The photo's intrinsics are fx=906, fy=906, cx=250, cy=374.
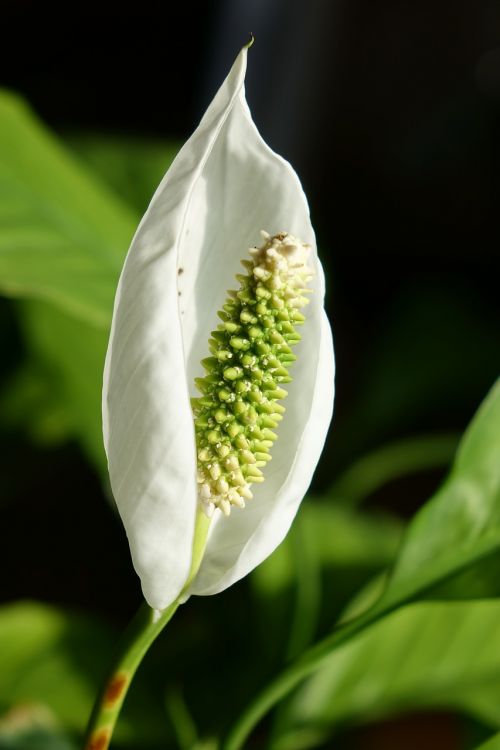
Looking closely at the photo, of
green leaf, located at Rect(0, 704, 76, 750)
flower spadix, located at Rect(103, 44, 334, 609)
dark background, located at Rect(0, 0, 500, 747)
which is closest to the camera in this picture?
flower spadix, located at Rect(103, 44, 334, 609)

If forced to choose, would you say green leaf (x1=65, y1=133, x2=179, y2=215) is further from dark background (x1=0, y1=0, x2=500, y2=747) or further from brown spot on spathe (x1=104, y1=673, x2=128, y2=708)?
brown spot on spathe (x1=104, y1=673, x2=128, y2=708)

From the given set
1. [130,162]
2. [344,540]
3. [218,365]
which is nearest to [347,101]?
[130,162]

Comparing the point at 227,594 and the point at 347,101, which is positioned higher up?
the point at 347,101

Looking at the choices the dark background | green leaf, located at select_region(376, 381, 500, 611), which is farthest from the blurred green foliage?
the dark background

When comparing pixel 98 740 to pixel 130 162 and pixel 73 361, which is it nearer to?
pixel 73 361

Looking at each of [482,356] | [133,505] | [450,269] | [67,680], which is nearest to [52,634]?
[67,680]

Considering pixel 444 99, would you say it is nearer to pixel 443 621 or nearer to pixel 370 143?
pixel 370 143
